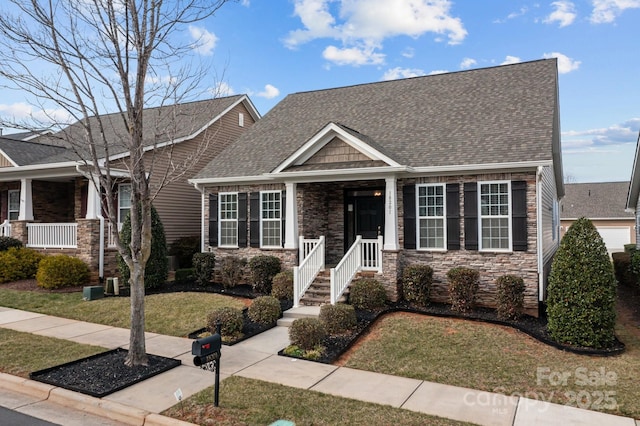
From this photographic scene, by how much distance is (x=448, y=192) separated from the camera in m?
11.1

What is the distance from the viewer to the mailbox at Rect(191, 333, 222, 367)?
524 cm

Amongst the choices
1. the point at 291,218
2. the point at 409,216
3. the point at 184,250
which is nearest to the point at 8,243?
the point at 184,250

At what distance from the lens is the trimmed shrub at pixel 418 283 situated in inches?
418

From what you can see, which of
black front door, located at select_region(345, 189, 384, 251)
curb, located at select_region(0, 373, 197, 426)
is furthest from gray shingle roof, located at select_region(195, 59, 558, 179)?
curb, located at select_region(0, 373, 197, 426)

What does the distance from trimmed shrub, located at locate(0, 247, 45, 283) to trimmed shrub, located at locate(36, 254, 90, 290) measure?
1.58 m

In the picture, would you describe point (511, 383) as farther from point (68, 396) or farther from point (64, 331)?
point (64, 331)

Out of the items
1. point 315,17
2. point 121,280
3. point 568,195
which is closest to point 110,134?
point 121,280

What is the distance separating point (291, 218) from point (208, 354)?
7643 mm

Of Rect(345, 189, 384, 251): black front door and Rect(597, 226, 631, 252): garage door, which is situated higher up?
Rect(345, 189, 384, 251): black front door

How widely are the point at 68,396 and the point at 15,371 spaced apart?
5.34ft

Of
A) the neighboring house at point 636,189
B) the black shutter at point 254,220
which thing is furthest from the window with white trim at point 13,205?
the neighboring house at point 636,189

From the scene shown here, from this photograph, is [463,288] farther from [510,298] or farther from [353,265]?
[353,265]

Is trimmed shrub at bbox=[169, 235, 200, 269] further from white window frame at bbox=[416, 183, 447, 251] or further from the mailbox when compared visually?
the mailbox

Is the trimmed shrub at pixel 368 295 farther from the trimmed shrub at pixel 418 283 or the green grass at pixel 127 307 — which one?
the green grass at pixel 127 307
